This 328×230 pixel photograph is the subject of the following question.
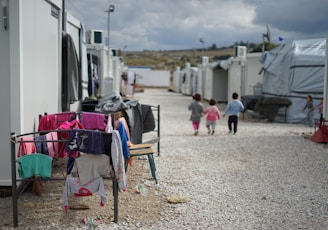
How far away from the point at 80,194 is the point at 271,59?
13.5m

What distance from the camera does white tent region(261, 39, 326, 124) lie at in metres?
14.9

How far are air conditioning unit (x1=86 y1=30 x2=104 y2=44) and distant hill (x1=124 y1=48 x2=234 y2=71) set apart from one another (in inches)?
2791

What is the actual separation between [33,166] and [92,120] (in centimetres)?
163

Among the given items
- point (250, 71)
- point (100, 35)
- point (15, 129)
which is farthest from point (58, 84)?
point (250, 71)

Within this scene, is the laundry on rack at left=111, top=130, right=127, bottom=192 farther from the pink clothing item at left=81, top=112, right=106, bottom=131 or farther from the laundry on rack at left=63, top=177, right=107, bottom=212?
the pink clothing item at left=81, top=112, right=106, bottom=131

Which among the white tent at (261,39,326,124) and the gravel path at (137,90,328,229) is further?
the white tent at (261,39,326,124)

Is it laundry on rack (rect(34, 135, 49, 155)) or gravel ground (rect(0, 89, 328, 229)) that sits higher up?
laundry on rack (rect(34, 135, 49, 155))

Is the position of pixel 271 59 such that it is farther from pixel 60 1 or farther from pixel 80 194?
pixel 80 194

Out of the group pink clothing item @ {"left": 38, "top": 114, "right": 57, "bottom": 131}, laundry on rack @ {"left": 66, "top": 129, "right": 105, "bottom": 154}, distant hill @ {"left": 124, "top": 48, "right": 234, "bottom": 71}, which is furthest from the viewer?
distant hill @ {"left": 124, "top": 48, "right": 234, "bottom": 71}

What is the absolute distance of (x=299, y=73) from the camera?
15203 millimetres

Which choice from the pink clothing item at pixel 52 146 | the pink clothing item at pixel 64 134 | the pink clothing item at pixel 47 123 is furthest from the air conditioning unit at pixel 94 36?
the pink clothing item at pixel 52 146

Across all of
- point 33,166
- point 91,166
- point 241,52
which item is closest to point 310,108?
point 241,52

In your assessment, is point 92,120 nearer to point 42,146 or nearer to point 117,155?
point 42,146

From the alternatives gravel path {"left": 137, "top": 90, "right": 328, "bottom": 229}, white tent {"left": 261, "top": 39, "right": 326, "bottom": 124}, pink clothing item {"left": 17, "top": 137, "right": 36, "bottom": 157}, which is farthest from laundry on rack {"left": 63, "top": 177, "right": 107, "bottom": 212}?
white tent {"left": 261, "top": 39, "right": 326, "bottom": 124}
